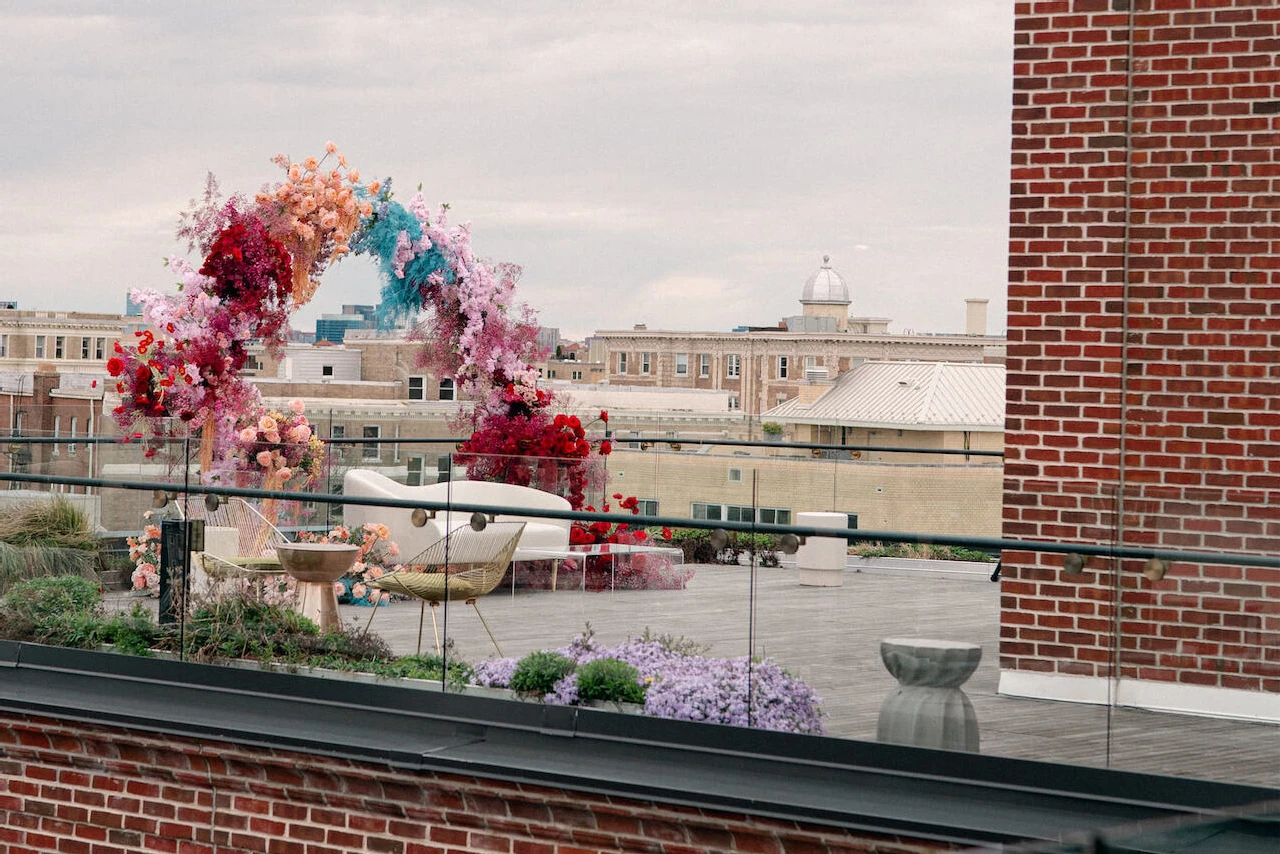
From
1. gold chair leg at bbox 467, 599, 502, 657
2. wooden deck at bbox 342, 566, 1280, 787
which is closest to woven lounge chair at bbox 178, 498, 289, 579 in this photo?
wooden deck at bbox 342, 566, 1280, 787

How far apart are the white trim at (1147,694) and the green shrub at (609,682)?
1591 millimetres

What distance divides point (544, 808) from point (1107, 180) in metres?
3.83

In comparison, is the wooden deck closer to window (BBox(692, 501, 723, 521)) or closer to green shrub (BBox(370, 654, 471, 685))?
green shrub (BBox(370, 654, 471, 685))

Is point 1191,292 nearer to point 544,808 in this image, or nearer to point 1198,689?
point 1198,689

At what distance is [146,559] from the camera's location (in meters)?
8.09

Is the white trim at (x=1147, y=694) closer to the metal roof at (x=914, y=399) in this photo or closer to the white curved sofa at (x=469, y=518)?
the white curved sofa at (x=469, y=518)

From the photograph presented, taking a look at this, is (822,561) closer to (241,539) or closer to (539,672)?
(539,672)

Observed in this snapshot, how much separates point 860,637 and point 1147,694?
1128mm

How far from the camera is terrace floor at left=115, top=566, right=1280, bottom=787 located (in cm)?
603

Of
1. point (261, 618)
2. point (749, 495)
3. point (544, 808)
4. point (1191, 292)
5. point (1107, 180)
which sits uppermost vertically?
point (1107, 180)

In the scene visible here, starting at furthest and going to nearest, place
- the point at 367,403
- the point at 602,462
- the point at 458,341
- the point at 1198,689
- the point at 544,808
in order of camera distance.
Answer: the point at 367,403
the point at 458,341
the point at 602,462
the point at 544,808
the point at 1198,689

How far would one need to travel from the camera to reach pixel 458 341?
1355 cm

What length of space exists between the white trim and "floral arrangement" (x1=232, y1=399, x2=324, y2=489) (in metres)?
4.82

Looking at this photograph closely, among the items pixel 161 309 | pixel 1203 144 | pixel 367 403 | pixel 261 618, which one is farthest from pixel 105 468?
pixel 367 403
